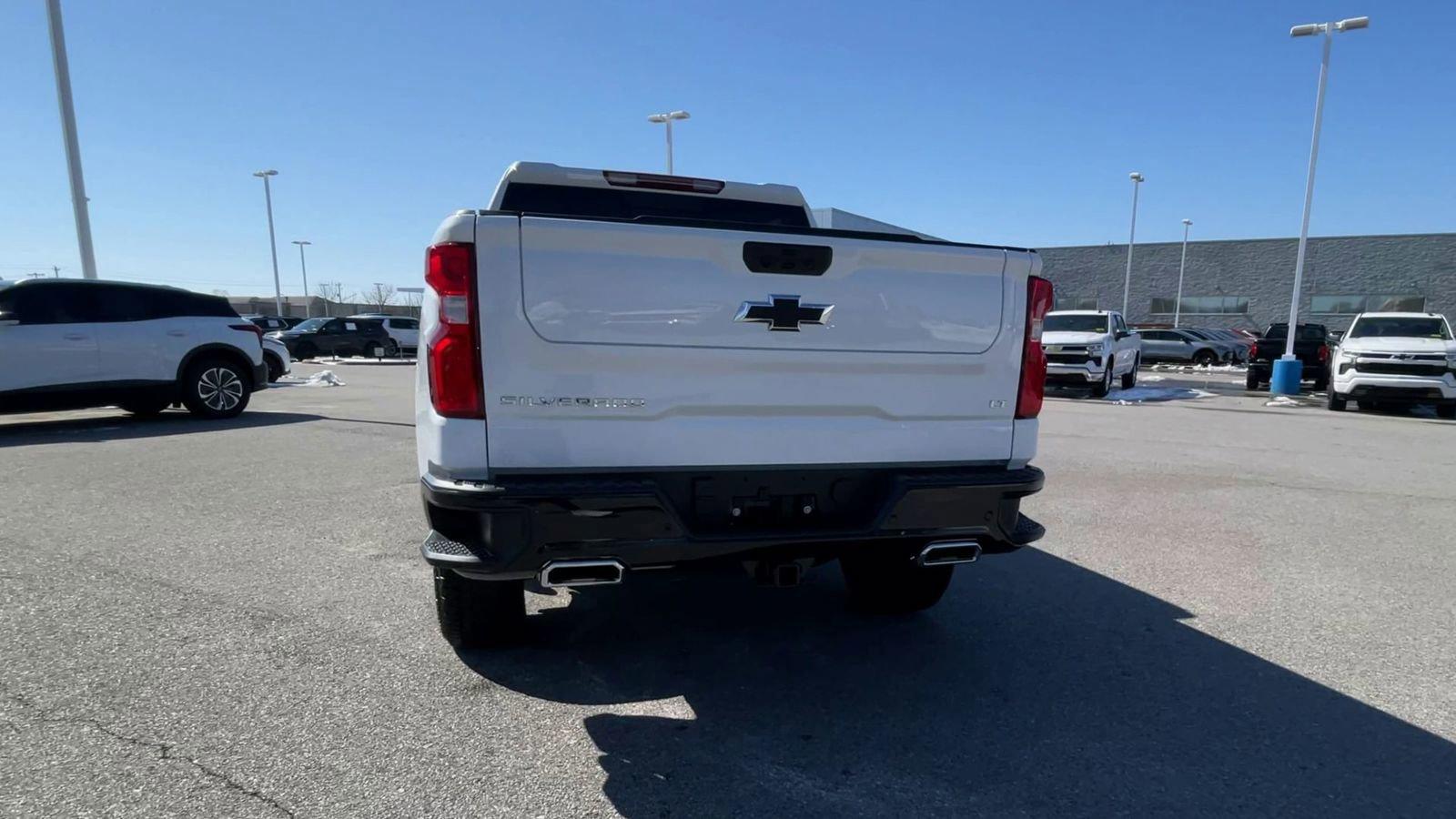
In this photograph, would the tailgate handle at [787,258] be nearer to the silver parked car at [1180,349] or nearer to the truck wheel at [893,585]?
the truck wheel at [893,585]

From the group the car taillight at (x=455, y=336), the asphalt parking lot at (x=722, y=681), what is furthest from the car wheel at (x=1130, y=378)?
the car taillight at (x=455, y=336)

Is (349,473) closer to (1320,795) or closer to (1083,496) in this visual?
(1083,496)

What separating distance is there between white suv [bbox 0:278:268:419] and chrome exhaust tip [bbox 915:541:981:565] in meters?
10.8

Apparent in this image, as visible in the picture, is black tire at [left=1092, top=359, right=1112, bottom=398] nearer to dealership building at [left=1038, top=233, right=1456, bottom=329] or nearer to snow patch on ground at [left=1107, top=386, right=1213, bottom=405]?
snow patch on ground at [left=1107, top=386, right=1213, bottom=405]

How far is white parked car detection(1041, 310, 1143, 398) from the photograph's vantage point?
54.6 feet

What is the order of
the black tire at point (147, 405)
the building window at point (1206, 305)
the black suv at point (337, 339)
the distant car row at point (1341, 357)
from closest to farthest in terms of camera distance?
the black tire at point (147, 405) → the distant car row at point (1341, 357) → the black suv at point (337, 339) → the building window at point (1206, 305)

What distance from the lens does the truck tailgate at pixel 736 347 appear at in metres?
2.53

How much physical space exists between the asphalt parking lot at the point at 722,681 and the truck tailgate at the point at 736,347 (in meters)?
1.01

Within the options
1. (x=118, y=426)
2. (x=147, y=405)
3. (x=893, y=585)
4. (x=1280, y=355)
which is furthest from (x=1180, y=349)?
(x=118, y=426)

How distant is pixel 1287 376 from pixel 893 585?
18.5 metres

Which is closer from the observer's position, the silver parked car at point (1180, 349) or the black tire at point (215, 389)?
the black tire at point (215, 389)

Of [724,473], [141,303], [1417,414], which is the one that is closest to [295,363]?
[141,303]

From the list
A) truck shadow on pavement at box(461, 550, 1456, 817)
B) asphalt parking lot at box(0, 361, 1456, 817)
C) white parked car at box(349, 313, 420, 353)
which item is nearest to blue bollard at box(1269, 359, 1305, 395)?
asphalt parking lot at box(0, 361, 1456, 817)

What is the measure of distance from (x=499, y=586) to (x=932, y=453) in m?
1.83
